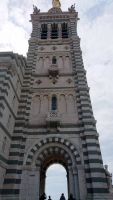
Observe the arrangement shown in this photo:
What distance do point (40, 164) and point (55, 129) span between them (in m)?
3.02

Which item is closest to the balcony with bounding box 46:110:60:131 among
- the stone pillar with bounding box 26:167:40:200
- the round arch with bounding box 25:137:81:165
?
the round arch with bounding box 25:137:81:165

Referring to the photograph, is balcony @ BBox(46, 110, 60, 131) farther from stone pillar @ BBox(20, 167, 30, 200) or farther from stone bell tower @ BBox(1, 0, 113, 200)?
stone pillar @ BBox(20, 167, 30, 200)

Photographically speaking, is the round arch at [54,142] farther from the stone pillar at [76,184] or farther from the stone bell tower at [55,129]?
the stone pillar at [76,184]

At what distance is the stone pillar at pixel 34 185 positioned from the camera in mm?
11508

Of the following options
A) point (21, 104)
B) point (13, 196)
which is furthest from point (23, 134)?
point (13, 196)

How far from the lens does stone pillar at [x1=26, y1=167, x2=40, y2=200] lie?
11.5m

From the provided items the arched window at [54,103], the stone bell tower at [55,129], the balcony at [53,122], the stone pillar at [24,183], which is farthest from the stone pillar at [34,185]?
the arched window at [54,103]

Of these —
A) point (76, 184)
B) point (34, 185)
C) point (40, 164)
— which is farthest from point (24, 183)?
point (76, 184)

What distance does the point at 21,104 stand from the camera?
15836 mm

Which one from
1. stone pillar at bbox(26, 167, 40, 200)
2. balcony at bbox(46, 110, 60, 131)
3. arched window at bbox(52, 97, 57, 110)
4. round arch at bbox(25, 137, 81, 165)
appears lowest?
stone pillar at bbox(26, 167, 40, 200)

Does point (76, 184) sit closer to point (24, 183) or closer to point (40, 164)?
point (40, 164)

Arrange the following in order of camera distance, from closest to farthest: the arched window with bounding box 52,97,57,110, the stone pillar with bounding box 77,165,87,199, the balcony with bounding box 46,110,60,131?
the stone pillar with bounding box 77,165,87,199 → the balcony with bounding box 46,110,60,131 → the arched window with bounding box 52,97,57,110

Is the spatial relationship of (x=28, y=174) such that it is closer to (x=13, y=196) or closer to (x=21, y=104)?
(x=13, y=196)

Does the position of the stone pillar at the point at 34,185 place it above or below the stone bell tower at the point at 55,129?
below
